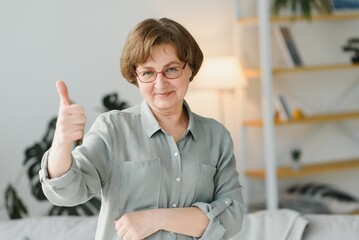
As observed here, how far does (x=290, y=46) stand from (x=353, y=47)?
56cm

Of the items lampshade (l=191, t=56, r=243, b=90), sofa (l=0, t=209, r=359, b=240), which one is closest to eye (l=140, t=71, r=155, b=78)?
sofa (l=0, t=209, r=359, b=240)

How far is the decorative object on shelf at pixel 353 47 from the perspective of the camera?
15.5 feet

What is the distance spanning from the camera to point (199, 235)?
4.69 feet

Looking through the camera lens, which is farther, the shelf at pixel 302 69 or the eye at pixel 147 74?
the shelf at pixel 302 69

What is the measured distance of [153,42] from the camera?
1362mm

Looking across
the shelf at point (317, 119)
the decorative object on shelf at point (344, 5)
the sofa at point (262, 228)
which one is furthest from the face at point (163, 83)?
the decorative object on shelf at point (344, 5)

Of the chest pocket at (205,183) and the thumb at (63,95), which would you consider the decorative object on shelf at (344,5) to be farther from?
the thumb at (63,95)

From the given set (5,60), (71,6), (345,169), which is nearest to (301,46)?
(345,169)

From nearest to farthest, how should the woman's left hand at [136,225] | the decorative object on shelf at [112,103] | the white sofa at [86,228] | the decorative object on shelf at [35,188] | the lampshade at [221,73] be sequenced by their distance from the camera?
1. the woman's left hand at [136,225]
2. the white sofa at [86,228]
3. the decorative object on shelf at [35,188]
4. the decorative object on shelf at [112,103]
5. the lampshade at [221,73]

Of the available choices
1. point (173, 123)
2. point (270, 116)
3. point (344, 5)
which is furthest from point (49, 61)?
point (173, 123)

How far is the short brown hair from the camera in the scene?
1366 mm

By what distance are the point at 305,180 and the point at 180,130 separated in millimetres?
3551

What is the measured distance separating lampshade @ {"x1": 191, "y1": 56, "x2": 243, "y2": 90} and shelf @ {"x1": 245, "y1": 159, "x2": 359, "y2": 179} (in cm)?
66

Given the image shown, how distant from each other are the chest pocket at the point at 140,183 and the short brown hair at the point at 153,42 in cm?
19
